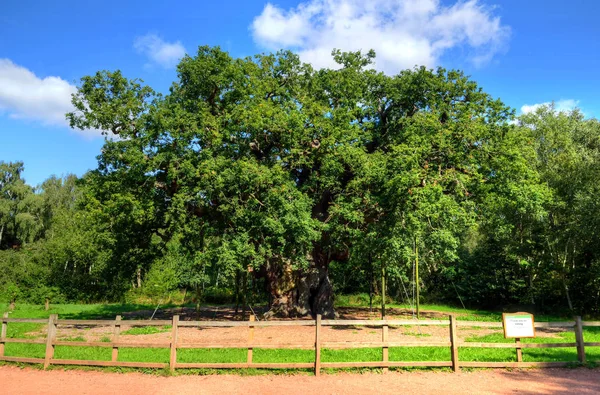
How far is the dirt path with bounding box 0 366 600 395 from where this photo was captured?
25.4 ft

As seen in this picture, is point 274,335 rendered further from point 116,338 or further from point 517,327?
point 517,327

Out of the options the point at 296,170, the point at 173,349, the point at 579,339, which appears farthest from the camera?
the point at 296,170

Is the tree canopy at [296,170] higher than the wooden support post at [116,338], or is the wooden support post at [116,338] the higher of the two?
the tree canopy at [296,170]

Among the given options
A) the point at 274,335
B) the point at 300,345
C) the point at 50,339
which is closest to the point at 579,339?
the point at 300,345

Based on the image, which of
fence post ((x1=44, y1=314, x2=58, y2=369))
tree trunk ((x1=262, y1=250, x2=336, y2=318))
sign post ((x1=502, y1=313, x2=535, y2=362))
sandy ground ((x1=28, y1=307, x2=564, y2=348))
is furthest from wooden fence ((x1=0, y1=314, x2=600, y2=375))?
tree trunk ((x1=262, y1=250, x2=336, y2=318))

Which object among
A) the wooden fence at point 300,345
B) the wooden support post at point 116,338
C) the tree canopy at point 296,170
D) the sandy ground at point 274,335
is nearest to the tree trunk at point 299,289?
the tree canopy at point 296,170

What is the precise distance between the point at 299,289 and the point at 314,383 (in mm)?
12802

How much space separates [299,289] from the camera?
20.9 metres

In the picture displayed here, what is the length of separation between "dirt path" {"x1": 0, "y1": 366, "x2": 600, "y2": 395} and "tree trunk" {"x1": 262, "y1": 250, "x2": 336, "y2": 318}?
11644 millimetres

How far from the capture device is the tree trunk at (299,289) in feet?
66.8

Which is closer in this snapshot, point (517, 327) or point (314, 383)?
point (314, 383)

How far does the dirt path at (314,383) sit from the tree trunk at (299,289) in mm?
11644

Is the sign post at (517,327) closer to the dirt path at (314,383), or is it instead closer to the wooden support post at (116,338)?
the dirt path at (314,383)

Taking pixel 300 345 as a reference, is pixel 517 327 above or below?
above
